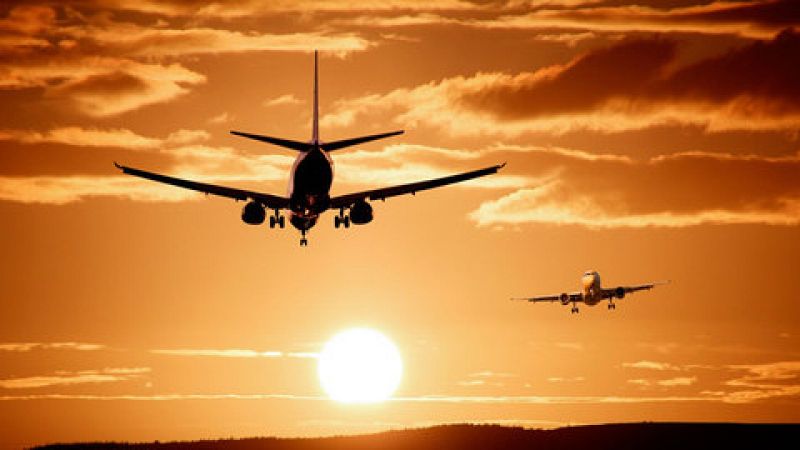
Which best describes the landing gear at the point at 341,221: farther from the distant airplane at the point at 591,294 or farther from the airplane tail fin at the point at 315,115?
the distant airplane at the point at 591,294

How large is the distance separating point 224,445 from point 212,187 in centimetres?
4554

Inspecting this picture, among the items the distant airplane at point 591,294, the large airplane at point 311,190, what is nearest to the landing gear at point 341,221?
the large airplane at point 311,190

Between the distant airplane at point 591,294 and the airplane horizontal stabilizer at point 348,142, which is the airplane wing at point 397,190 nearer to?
the airplane horizontal stabilizer at point 348,142

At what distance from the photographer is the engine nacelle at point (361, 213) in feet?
277

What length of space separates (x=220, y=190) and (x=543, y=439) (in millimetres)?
51460

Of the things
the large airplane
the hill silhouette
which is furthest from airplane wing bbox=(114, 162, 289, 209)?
the hill silhouette

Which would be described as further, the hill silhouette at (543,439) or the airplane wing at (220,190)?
the hill silhouette at (543,439)

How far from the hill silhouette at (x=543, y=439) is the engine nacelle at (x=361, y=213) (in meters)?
40.9

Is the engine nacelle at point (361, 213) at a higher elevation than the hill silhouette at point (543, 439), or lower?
higher

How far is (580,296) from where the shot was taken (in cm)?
17825

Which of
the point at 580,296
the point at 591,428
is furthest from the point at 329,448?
the point at 580,296

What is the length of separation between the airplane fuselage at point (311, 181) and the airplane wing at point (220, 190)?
1418 mm

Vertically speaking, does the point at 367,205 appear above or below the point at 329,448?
above

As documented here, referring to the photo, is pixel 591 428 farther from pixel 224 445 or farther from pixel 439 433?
pixel 224 445
